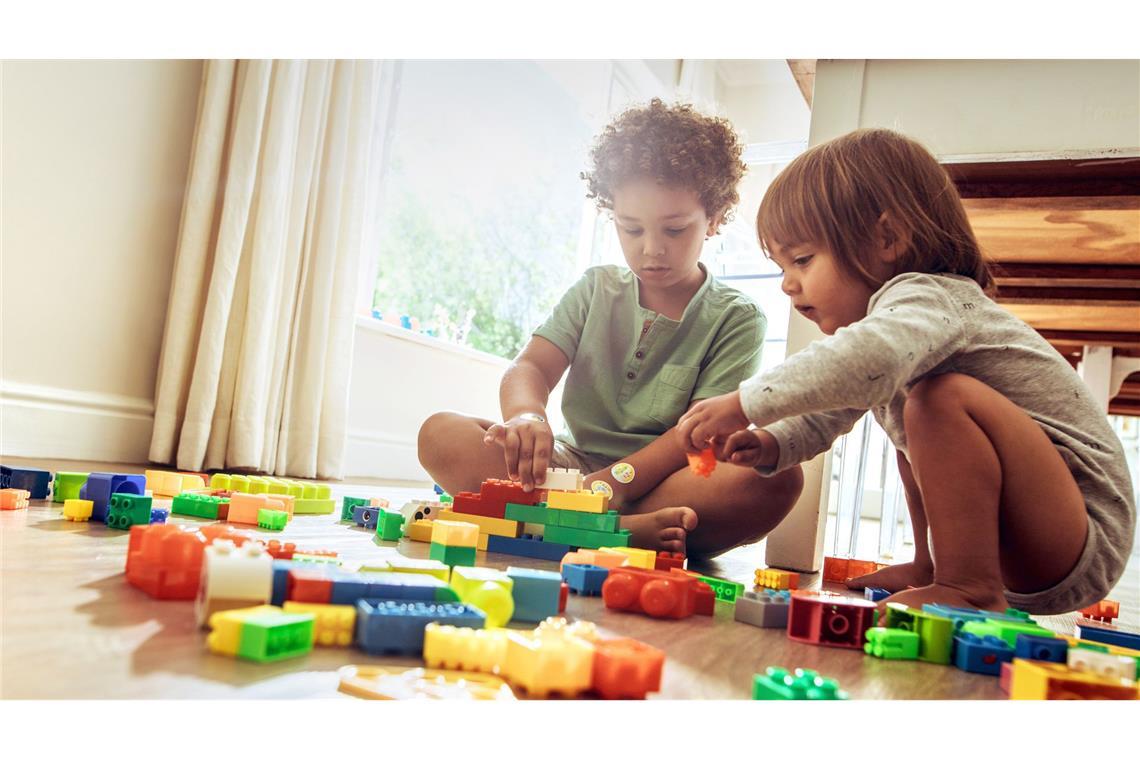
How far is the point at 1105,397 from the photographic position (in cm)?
189

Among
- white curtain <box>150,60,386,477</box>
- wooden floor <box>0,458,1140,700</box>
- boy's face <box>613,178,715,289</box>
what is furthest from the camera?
white curtain <box>150,60,386,477</box>

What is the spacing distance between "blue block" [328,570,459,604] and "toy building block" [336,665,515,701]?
0.23ft

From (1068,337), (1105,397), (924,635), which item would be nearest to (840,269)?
(924,635)

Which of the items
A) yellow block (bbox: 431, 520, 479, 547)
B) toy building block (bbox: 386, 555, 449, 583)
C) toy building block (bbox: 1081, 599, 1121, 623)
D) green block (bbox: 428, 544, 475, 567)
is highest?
yellow block (bbox: 431, 520, 479, 547)

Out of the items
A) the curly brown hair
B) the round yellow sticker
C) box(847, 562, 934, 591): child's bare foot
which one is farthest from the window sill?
box(847, 562, 934, 591): child's bare foot

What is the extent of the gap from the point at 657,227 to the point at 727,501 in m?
0.47

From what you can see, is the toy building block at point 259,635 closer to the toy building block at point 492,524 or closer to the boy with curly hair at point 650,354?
the toy building block at point 492,524

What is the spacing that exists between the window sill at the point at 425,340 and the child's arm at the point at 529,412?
3.53ft

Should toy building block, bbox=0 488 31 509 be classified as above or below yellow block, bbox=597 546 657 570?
below

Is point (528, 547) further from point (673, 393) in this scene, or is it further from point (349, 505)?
point (673, 393)

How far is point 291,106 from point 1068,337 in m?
1.84

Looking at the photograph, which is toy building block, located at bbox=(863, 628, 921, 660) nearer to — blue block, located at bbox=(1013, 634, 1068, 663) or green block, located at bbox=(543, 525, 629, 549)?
blue block, located at bbox=(1013, 634, 1068, 663)

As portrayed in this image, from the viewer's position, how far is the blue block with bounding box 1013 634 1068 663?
58 centimetres
